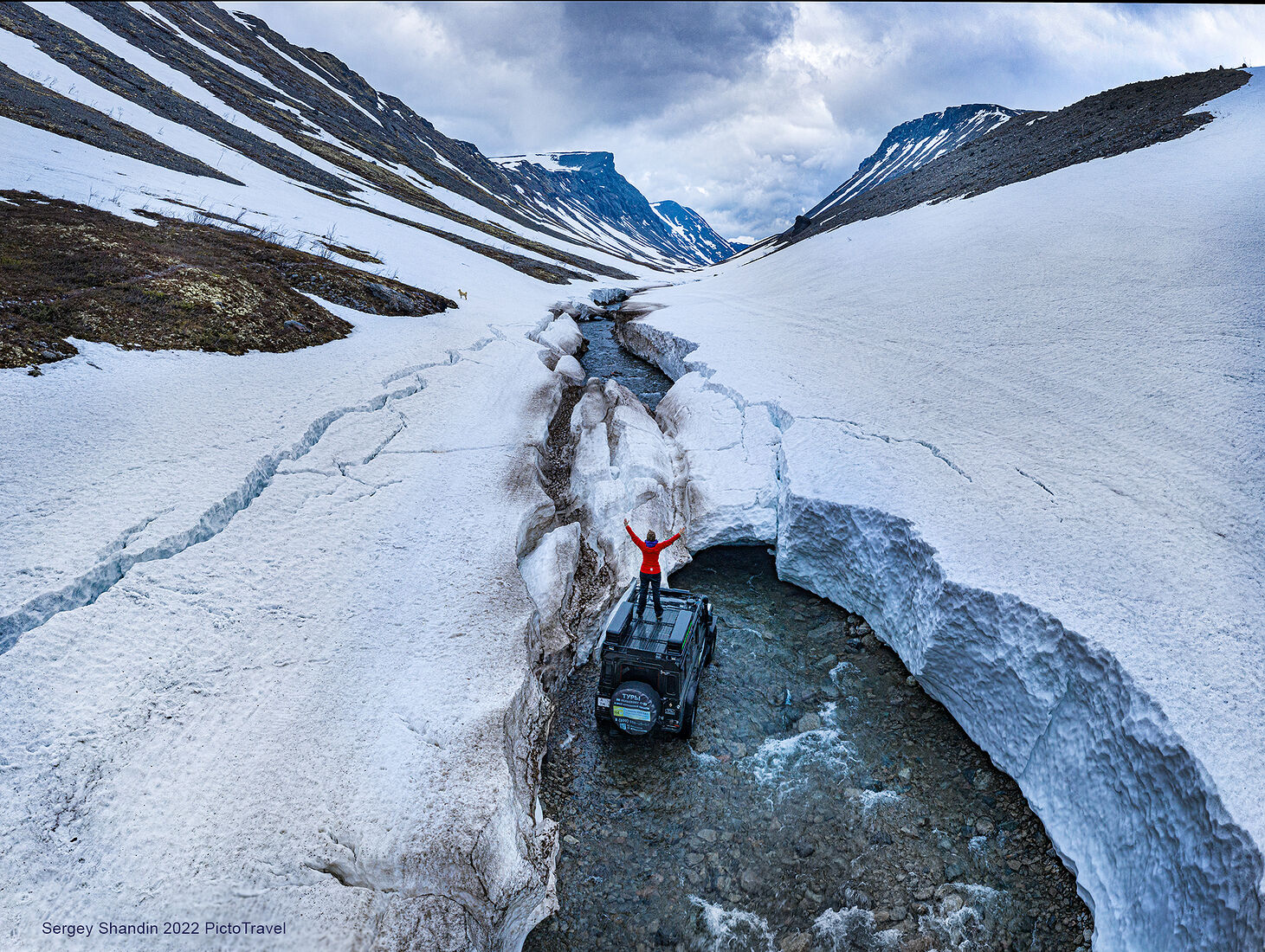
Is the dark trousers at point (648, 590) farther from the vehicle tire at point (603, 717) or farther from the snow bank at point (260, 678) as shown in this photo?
the snow bank at point (260, 678)

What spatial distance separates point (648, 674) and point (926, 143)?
219 metres

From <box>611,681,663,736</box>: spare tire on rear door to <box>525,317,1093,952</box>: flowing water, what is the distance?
959 millimetres

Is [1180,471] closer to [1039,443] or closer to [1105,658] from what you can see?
[1039,443]

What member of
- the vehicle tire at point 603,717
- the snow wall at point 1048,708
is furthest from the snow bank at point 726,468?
the vehicle tire at point 603,717

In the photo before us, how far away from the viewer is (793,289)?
1420 inches

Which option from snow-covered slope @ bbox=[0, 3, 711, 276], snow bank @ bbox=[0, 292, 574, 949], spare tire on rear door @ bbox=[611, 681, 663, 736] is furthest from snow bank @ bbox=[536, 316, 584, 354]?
spare tire on rear door @ bbox=[611, 681, 663, 736]

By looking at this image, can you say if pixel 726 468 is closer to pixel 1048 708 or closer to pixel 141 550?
Answer: pixel 1048 708

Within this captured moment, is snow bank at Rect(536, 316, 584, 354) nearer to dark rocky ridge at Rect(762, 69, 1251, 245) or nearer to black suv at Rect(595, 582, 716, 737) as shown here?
black suv at Rect(595, 582, 716, 737)

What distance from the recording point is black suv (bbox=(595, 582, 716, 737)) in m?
8.84

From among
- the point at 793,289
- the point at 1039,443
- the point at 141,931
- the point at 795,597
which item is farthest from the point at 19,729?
the point at 793,289

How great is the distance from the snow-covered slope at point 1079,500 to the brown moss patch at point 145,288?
582 inches

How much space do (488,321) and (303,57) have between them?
355ft

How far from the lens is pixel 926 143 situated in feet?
580

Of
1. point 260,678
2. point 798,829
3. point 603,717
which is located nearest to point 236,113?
point 260,678
